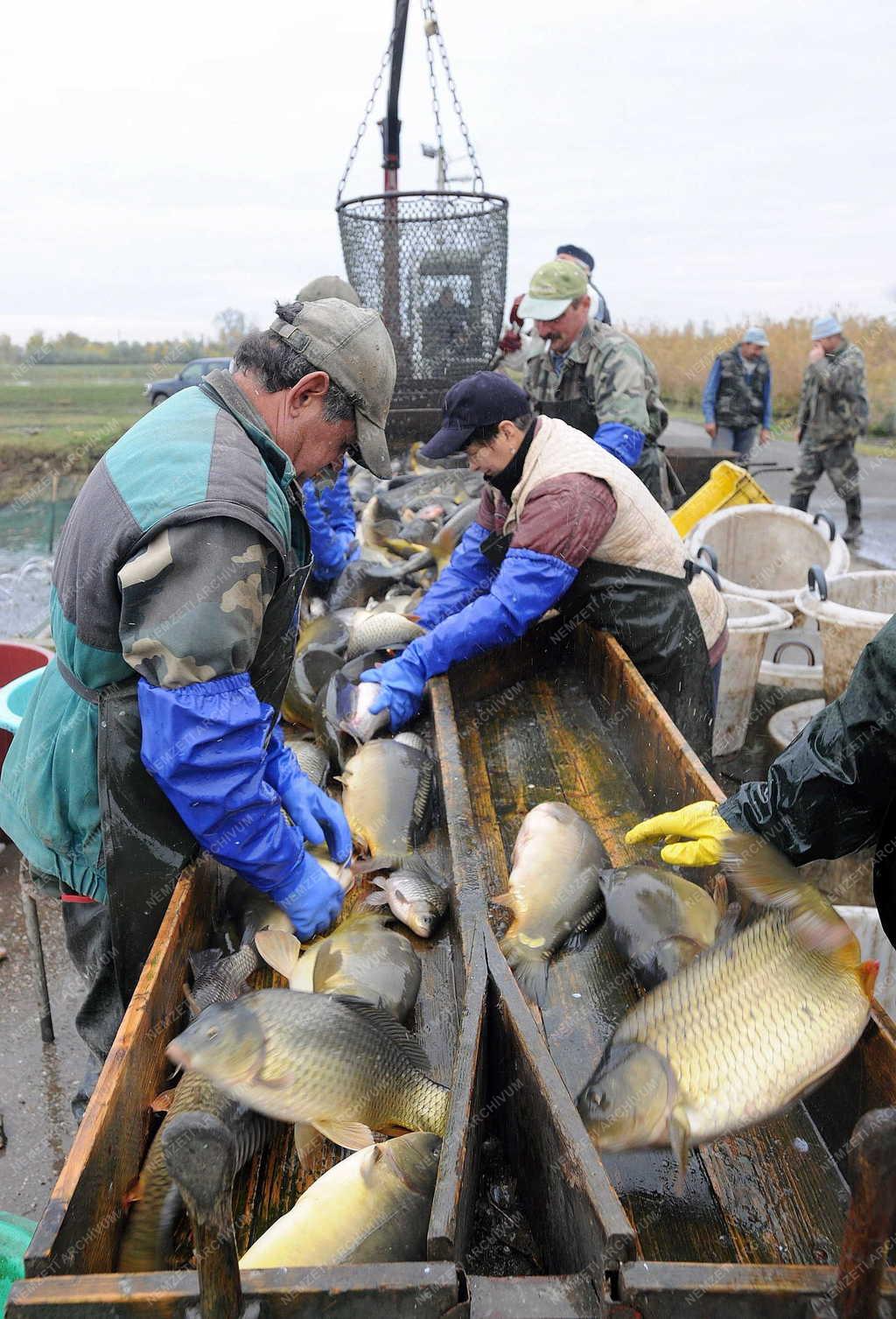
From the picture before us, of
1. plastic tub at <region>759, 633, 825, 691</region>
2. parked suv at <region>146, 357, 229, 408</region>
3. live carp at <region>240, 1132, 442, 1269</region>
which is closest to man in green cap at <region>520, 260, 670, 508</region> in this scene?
plastic tub at <region>759, 633, 825, 691</region>

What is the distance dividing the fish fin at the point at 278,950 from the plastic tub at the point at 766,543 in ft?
19.7

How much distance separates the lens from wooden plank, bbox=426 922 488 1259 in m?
1.45

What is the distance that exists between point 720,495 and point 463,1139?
25.2 feet

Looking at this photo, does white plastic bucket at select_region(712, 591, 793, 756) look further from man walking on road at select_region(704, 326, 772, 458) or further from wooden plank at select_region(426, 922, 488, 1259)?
man walking on road at select_region(704, 326, 772, 458)

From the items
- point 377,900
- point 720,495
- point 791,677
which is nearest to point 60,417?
point 720,495

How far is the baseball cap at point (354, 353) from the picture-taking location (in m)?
2.43

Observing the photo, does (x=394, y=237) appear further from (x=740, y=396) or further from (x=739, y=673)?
(x=740, y=396)

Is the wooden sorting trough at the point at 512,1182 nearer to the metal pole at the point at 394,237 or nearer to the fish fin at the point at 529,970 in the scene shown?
the fish fin at the point at 529,970

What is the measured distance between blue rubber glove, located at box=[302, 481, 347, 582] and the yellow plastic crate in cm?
371

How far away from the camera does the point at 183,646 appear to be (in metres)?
2.01

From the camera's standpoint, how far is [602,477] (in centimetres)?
406

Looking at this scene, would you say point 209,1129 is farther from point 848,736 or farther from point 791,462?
point 791,462

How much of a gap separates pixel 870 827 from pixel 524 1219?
46.0 inches

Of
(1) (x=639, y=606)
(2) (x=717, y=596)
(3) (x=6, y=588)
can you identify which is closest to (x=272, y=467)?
(1) (x=639, y=606)
